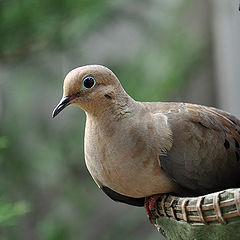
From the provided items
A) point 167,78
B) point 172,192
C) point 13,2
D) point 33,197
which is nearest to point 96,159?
point 172,192

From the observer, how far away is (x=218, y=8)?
2.44 m

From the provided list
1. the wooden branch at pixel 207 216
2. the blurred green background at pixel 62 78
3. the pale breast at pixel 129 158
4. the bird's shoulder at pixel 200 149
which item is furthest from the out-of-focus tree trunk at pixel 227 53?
the wooden branch at pixel 207 216

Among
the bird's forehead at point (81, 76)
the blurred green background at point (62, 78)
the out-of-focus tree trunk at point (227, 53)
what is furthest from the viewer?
the out-of-focus tree trunk at point (227, 53)

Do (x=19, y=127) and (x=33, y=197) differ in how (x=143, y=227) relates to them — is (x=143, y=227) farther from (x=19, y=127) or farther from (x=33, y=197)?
(x=19, y=127)

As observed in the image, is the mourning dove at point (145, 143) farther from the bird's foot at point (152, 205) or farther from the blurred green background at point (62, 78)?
the blurred green background at point (62, 78)

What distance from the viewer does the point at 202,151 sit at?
2.72 feet

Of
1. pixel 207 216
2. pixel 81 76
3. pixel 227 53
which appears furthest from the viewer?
pixel 227 53

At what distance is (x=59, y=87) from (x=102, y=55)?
1.74 feet

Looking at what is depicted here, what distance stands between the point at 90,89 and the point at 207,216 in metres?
0.29

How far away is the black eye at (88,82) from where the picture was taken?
2.53ft

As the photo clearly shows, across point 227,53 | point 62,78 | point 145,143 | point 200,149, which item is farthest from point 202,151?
point 227,53

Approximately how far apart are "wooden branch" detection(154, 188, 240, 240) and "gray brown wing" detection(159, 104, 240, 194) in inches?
4.4

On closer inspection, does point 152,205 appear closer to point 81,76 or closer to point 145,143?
point 145,143

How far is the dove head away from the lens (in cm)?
76
